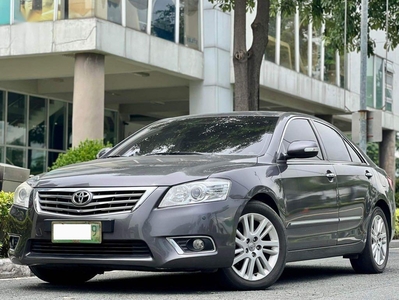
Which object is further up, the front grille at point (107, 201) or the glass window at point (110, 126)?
the glass window at point (110, 126)

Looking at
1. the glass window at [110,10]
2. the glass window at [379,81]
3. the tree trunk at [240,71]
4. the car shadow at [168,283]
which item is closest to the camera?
the car shadow at [168,283]

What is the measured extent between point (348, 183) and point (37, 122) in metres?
22.6

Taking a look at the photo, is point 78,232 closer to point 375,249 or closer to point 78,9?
point 375,249

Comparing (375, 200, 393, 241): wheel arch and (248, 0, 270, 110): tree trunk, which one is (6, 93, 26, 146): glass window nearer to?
(248, 0, 270, 110): tree trunk

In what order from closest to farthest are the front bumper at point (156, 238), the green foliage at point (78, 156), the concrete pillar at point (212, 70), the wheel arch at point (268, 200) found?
the front bumper at point (156, 238) → the wheel arch at point (268, 200) → the green foliage at point (78, 156) → the concrete pillar at point (212, 70)

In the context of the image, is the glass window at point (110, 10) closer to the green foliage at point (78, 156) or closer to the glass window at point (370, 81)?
the green foliage at point (78, 156)

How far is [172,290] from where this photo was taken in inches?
286

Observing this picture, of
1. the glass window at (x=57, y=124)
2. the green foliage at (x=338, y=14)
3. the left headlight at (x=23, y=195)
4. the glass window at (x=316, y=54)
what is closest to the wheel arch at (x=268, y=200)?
the left headlight at (x=23, y=195)

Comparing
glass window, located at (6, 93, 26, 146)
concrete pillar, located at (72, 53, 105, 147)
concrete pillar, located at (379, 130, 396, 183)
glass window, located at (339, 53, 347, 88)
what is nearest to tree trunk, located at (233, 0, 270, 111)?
concrete pillar, located at (72, 53, 105, 147)

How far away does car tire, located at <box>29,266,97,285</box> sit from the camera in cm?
765

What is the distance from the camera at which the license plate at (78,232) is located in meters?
6.74

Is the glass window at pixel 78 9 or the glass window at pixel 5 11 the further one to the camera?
the glass window at pixel 5 11

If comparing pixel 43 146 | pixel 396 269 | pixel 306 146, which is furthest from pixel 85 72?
pixel 306 146

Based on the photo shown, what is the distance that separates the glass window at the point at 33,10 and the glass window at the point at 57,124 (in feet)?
27.5
